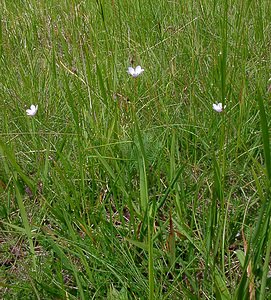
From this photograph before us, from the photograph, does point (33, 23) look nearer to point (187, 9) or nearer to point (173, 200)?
point (187, 9)

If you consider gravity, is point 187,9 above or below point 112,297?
above

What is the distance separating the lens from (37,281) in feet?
3.62

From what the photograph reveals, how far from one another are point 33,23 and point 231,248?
1490mm

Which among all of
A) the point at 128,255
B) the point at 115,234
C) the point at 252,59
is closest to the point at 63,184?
the point at 115,234

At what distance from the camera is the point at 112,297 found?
108cm

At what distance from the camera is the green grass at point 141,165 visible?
1116mm

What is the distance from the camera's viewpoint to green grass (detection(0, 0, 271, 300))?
1.12 metres

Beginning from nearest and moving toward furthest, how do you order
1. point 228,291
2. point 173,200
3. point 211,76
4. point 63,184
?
point 228,291
point 173,200
point 63,184
point 211,76

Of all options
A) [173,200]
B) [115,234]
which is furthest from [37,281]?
[173,200]

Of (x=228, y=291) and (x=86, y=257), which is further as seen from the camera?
(x=86, y=257)

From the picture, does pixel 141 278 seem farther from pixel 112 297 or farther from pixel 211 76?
pixel 211 76

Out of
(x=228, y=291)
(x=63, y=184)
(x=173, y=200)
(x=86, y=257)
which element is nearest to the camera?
(x=228, y=291)

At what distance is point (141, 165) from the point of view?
1.35 meters

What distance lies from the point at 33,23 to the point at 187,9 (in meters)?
0.64
